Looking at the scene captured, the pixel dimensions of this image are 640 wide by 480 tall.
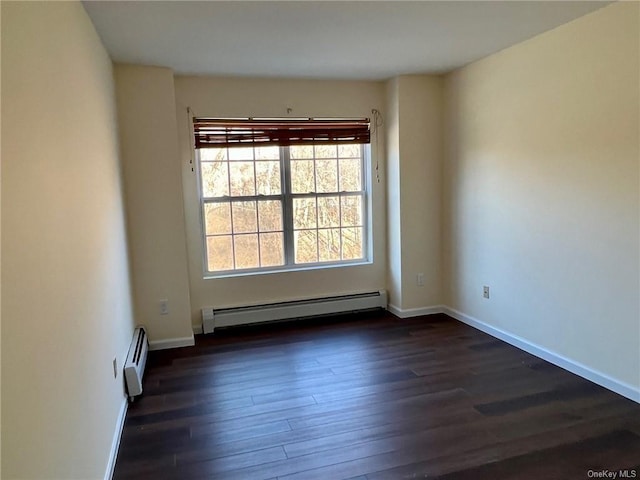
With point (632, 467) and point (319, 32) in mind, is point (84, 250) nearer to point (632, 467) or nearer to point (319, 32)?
point (319, 32)

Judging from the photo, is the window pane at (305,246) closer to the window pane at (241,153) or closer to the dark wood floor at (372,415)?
the window pane at (241,153)

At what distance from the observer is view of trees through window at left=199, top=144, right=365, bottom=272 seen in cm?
434

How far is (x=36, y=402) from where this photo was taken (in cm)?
131

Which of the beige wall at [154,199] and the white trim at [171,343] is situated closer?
the beige wall at [154,199]

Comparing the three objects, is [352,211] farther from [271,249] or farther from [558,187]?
[558,187]

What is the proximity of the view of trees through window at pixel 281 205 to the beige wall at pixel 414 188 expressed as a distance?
1.34 feet

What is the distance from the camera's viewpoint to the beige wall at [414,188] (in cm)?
438

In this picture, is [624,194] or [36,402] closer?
[36,402]

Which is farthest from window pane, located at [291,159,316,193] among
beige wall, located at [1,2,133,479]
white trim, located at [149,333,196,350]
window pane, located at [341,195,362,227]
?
beige wall, located at [1,2,133,479]

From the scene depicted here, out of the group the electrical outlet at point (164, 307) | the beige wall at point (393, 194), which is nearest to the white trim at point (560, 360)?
the beige wall at point (393, 194)

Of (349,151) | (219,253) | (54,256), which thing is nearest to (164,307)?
(219,253)

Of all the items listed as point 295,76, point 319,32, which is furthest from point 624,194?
point 295,76

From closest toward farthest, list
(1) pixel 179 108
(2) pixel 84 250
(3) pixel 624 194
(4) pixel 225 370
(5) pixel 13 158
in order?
(5) pixel 13 158 < (2) pixel 84 250 < (3) pixel 624 194 < (4) pixel 225 370 < (1) pixel 179 108

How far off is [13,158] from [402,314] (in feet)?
12.6
